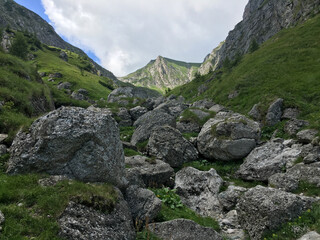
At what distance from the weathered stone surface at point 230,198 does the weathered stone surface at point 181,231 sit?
18.5 feet

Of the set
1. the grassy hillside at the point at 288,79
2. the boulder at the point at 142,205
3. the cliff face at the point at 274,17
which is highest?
the cliff face at the point at 274,17

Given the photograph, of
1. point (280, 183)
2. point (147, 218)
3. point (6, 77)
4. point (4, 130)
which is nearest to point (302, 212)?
point (280, 183)

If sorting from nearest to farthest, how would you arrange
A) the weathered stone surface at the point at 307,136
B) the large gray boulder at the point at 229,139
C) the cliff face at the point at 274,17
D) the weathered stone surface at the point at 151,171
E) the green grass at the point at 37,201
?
the green grass at the point at 37,201, the weathered stone surface at the point at 151,171, the weathered stone surface at the point at 307,136, the large gray boulder at the point at 229,139, the cliff face at the point at 274,17

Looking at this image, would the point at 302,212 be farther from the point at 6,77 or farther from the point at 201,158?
the point at 6,77

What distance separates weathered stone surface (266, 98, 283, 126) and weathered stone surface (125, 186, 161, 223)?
24315 mm

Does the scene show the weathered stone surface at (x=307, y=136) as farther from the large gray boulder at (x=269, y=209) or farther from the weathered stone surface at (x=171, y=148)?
the weathered stone surface at (x=171, y=148)

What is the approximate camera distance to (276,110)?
99.4ft

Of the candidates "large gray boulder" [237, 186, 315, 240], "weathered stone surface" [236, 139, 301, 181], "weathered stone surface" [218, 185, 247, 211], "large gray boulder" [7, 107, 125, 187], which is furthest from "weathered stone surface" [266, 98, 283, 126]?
"large gray boulder" [7, 107, 125, 187]

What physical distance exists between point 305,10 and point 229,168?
107 metres

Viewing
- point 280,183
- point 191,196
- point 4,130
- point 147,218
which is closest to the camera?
point 147,218

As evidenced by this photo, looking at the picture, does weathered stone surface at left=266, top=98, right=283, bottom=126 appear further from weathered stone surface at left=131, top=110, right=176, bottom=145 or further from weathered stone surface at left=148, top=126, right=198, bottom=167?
weathered stone surface at left=131, top=110, right=176, bottom=145

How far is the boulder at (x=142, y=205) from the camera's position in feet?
36.7

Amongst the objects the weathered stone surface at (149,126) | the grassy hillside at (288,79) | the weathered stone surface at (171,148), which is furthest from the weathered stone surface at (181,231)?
the grassy hillside at (288,79)

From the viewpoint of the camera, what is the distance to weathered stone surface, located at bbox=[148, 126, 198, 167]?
25234 mm
